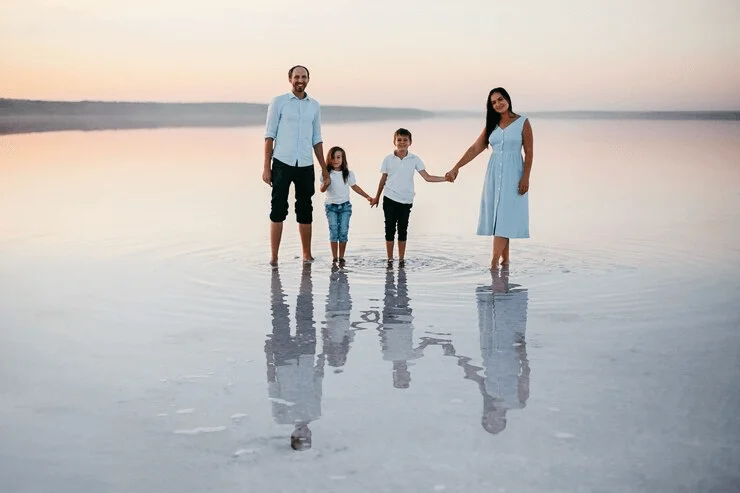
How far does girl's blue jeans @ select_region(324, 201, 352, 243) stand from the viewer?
33.3ft

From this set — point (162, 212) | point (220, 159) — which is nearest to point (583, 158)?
point (220, 159)

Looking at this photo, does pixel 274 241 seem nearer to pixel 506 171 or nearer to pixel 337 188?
pixel 337 188

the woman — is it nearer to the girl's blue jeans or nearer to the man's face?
the girl's blue jeans

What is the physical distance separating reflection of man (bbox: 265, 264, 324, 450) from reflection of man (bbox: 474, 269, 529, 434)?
2.87 feet

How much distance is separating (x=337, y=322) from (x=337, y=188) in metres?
3.55

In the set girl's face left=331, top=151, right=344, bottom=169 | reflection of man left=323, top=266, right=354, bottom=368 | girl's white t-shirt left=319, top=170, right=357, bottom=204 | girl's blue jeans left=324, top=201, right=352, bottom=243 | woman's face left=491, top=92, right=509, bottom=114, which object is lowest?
reflection of man left=323, top=266, right=354, bottom=368

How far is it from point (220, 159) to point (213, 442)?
23.7 m

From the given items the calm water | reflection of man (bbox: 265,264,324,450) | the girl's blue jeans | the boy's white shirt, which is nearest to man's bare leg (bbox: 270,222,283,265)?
the calm water

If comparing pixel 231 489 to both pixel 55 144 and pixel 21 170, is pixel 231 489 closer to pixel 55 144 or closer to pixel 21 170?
pixel 21 170

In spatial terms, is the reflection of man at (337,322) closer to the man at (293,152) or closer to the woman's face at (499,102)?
the man at (293,152)

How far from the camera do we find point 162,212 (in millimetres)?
14500

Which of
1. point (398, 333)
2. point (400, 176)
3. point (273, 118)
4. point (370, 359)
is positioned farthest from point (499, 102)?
point (370, 359)

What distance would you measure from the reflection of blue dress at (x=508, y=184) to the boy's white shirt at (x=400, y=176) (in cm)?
91

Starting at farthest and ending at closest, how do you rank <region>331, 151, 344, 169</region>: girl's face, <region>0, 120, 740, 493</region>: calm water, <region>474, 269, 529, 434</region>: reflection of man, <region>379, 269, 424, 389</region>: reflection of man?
<region>331, 151, 344, 169</region>: girl's face, <region>379, 269, 424, 389</region>: reflection of man, <region>474, 269, 529, 434</region>: reflection of man, <region>0, 120, 740, 493</region>: calm water
